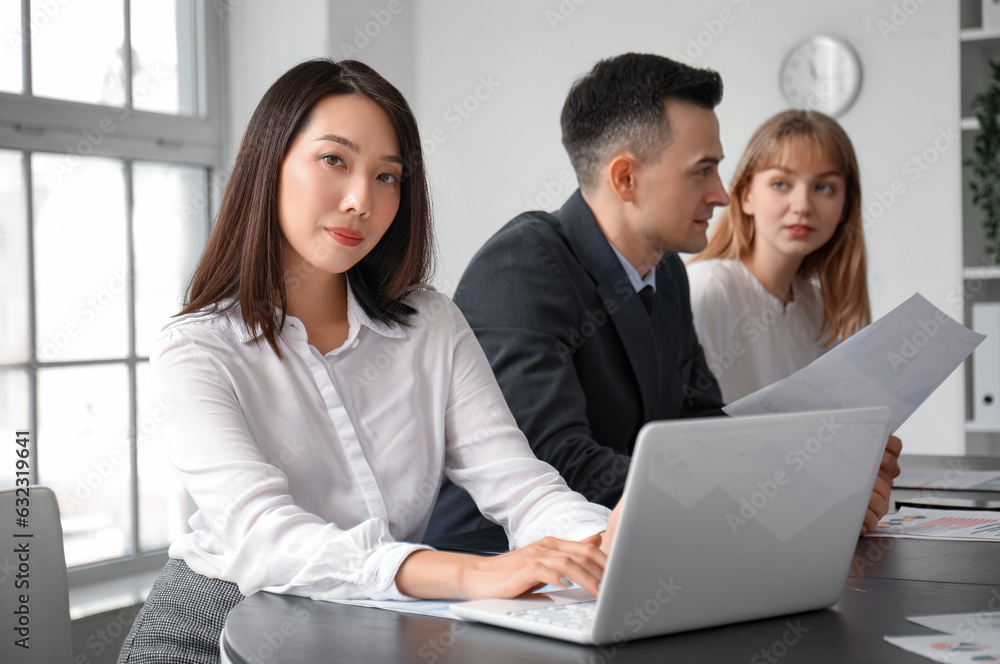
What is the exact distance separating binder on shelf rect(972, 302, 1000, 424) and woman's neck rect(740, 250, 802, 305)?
49.7 inches

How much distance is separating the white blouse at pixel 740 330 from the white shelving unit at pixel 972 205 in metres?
1.37

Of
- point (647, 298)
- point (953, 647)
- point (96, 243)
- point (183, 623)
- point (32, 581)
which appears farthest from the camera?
point (96, 243)

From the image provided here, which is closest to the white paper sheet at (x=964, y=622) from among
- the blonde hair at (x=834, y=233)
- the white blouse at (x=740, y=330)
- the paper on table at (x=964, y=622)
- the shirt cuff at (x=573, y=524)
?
the paper on table at (x=964, y=622)

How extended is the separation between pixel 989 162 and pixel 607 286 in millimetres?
2271

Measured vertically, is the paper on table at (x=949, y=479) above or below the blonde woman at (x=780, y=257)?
below

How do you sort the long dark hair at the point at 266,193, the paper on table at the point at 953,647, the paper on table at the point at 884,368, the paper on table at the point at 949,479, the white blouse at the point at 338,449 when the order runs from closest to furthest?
the paper on table at the point at 953,647 → the white blouse at the point at 338,449 → the long dark hair at the point at 266,193 → the paper on table at the point at 884,368 → the paper on table at the point at 949,479

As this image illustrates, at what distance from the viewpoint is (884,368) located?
1.44 metres

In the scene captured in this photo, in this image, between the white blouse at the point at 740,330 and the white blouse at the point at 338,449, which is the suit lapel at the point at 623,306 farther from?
the white blouse at the point at 740,330

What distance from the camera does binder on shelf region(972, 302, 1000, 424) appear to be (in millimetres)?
3383

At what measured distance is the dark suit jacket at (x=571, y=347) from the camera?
1.55 meters

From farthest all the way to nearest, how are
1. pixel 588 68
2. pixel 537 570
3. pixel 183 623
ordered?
pixel 588 68, pixel 183 623, pixel 537 570

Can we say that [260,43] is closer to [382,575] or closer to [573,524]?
Answer: [573,524]

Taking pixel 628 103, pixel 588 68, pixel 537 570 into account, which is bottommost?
pixel 537 570

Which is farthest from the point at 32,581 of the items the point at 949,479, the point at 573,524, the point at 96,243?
the point at 96,243
